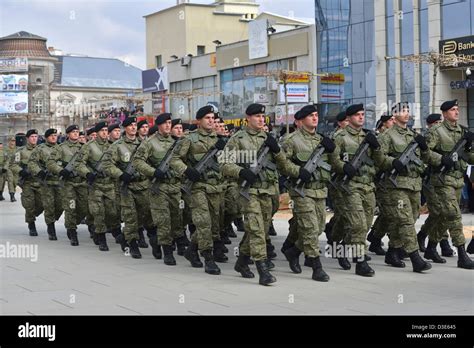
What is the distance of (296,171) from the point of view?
944 centimetres

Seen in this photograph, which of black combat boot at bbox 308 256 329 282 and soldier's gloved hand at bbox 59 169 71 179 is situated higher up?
soldier's gloved hand at bbox 59 169 71 179

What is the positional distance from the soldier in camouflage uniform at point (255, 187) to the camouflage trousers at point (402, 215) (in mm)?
1637

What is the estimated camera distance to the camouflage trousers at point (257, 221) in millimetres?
9328

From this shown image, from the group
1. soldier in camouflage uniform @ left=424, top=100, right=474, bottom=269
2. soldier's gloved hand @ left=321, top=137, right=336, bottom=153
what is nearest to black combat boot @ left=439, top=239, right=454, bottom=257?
soldier in camouflage uniform @ left=424, top=100, right=474, bottom=269

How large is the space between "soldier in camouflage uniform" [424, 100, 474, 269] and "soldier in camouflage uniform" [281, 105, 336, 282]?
159 cm

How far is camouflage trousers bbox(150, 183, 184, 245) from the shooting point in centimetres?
1128

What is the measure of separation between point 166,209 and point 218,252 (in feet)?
3.03

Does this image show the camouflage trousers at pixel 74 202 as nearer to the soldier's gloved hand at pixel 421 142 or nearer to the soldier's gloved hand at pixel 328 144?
the soldier's gloved hand at pixel 328 144

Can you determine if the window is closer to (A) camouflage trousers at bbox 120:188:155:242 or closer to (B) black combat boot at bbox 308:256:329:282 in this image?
(A) camouflage trousers at bbox 120:188:155:242

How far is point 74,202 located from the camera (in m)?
14.0

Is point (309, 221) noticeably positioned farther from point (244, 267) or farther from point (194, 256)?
point (194, 256)

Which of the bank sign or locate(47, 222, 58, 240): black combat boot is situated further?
the bank sign
